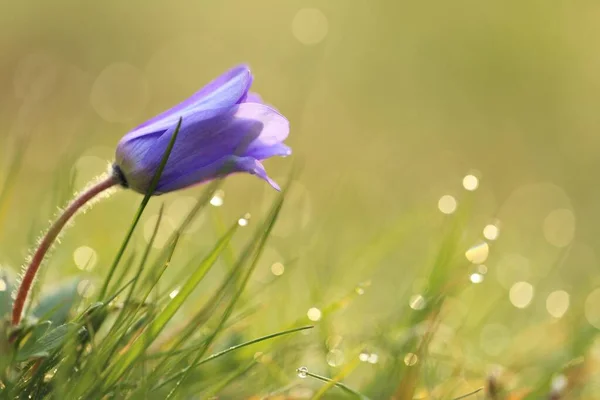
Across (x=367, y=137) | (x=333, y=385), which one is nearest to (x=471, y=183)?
(x=333, y=385)

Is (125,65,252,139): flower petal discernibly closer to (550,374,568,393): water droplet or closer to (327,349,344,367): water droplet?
(327,349,344,367): water droplet

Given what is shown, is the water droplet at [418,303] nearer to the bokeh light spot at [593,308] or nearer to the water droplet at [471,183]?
the water droplet at [471,183]

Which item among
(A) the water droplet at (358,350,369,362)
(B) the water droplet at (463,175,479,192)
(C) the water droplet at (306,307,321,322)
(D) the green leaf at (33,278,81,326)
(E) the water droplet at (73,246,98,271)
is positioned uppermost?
(B) the water droplet at (463,175,479,192)

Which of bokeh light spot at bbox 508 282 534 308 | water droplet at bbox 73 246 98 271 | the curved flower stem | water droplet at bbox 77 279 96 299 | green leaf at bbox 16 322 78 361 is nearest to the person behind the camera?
green leaf at bbox 16 322 78 361

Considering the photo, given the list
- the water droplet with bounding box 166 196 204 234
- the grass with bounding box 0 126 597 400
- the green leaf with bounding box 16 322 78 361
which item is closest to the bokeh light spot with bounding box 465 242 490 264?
the grass with bounding box 0 126 597 400

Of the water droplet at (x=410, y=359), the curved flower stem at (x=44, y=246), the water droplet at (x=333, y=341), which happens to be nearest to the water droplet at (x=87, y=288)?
the curved flower stem at (x=44, y=246)

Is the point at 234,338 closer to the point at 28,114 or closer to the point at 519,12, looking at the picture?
the point at 28,114
